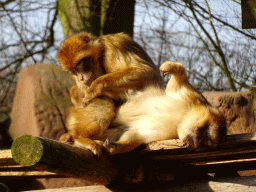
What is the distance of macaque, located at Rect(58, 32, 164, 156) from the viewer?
247 cm

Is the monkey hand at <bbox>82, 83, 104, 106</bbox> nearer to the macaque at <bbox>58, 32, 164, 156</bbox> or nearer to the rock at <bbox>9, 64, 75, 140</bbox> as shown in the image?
the macaque at <bbox>58, 32, 164, 156</bbox>

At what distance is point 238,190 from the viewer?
7.29ft

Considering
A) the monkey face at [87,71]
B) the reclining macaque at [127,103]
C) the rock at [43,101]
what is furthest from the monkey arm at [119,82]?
the rock at [43,101]

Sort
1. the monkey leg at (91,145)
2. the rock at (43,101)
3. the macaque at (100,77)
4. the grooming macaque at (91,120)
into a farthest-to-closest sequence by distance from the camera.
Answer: the rock at (43,101) → the macaque at (100,77) → the grooming macaque at (91,120) → the monkey leg at (91,145)

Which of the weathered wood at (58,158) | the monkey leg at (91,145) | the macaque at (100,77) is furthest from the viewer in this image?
the macaque at (100,77)

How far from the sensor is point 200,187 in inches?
92.6

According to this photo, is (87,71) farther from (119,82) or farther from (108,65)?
(119,82)

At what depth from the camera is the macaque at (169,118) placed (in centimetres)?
212

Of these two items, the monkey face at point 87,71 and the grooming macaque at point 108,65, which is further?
the monkey face at point 87,71

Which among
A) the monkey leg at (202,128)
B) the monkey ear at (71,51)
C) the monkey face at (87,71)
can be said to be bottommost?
the monkey leg at (202,128)

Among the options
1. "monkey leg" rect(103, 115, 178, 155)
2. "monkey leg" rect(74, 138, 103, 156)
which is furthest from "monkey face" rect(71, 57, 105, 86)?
"monkey leg" rect(74, 138, 103, 156)

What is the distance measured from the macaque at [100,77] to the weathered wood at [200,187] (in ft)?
1.29

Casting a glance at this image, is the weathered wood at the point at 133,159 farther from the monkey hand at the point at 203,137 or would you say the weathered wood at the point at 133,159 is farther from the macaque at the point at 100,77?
the macaque at the point at 100,77

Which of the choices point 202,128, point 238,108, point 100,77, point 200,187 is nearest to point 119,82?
point 100,77
